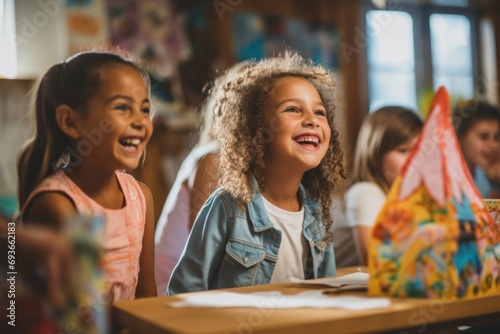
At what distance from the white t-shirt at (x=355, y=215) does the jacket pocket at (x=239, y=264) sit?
0.67m

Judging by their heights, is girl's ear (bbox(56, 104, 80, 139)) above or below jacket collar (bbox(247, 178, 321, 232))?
above

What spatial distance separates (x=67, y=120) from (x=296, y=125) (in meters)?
0.48

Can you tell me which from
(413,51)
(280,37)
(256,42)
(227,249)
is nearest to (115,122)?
(227,249)

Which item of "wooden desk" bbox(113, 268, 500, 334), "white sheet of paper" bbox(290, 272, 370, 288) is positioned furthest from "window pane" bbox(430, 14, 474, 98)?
"wooden desk" bbox(113, 268, 500, 334)

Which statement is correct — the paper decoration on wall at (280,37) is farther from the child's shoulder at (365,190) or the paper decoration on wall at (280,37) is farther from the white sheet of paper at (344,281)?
the white sheet of paper at (344,281)

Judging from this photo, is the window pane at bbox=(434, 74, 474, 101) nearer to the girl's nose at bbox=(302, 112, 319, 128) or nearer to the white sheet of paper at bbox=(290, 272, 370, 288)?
the girl's nose at bbox=(302, 112, 319, 128)

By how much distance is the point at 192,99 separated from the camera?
13.5ft

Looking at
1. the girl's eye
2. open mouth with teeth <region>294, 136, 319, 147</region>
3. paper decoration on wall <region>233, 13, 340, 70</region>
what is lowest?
open mouth with teeth <region>294, 136, 319, 147</region>

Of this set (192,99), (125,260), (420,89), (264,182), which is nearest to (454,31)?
(420,89)

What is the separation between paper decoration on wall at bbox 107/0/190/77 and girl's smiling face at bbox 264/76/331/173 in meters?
2.75

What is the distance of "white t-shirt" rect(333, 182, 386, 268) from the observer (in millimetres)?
1881

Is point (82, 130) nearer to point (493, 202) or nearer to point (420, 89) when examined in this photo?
point (493, 202)

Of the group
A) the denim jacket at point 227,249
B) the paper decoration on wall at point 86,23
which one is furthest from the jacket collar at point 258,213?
the paper decoration on wall at point 86,23

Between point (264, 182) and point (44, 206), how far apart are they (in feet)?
1.75
